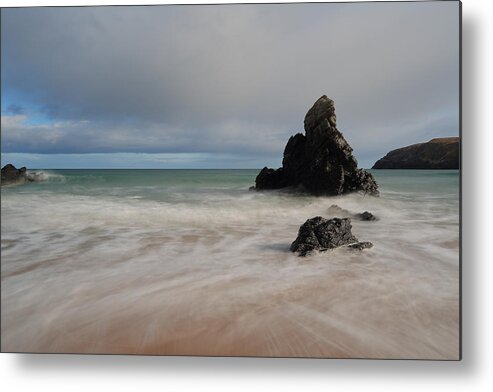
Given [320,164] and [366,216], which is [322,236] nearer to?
[366,216]

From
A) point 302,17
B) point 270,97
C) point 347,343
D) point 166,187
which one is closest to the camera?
point 347,343

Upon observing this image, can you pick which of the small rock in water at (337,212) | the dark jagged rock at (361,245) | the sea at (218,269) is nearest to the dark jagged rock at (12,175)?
the sea at (218,269)

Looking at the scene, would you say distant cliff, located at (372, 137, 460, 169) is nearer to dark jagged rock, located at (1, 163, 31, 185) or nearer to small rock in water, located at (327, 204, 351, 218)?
small rock in water, located at (327, 204, 351, 218)

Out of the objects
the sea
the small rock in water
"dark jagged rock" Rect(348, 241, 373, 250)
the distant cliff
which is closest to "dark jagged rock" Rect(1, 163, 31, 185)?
the sea

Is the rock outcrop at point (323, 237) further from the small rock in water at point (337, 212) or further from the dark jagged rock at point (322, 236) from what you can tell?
the small rock in water at point (337, 212)

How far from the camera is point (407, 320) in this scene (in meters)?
1.72

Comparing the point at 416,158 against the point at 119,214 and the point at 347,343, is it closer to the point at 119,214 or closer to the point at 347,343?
the point at 347,343

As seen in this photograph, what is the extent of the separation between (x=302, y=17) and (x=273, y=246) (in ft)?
4.38

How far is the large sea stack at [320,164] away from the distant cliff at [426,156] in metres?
0.17

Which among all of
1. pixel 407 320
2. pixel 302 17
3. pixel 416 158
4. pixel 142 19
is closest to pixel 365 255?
pixel 407 320

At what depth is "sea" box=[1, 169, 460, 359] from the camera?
1714mm

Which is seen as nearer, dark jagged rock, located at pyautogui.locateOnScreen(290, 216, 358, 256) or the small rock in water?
dark jagged rock, located at pyautogui.locateOnScreen(290, 216, 358, 256)

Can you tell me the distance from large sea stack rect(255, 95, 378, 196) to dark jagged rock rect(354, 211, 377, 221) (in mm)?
169

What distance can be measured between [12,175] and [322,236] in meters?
1.86
